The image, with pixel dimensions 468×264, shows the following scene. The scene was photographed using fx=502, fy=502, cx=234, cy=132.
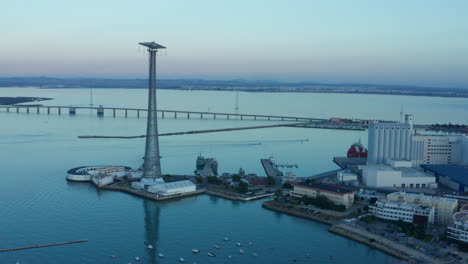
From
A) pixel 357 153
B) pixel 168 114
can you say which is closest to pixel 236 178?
pixel 357 153

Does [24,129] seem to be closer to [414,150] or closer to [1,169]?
[1,169]

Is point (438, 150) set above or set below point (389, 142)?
below

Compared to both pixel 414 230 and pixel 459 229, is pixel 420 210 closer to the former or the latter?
pixel 414 230

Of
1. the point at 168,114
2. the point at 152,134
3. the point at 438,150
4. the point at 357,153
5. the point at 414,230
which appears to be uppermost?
the point at 152,134

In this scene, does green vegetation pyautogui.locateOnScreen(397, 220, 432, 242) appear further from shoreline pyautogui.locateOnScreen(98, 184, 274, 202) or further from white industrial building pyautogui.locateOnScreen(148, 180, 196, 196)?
white industrial building pyautogui.locateOnScreen(148, 180, 196, 196)

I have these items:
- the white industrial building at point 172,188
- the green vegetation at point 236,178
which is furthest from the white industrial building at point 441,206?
the white industrial building at point 172,188

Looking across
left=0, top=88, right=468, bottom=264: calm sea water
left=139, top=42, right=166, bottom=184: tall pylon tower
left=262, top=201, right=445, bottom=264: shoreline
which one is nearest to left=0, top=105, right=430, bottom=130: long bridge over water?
left=0, top=88, right=468, bottom=264: calm sea water
